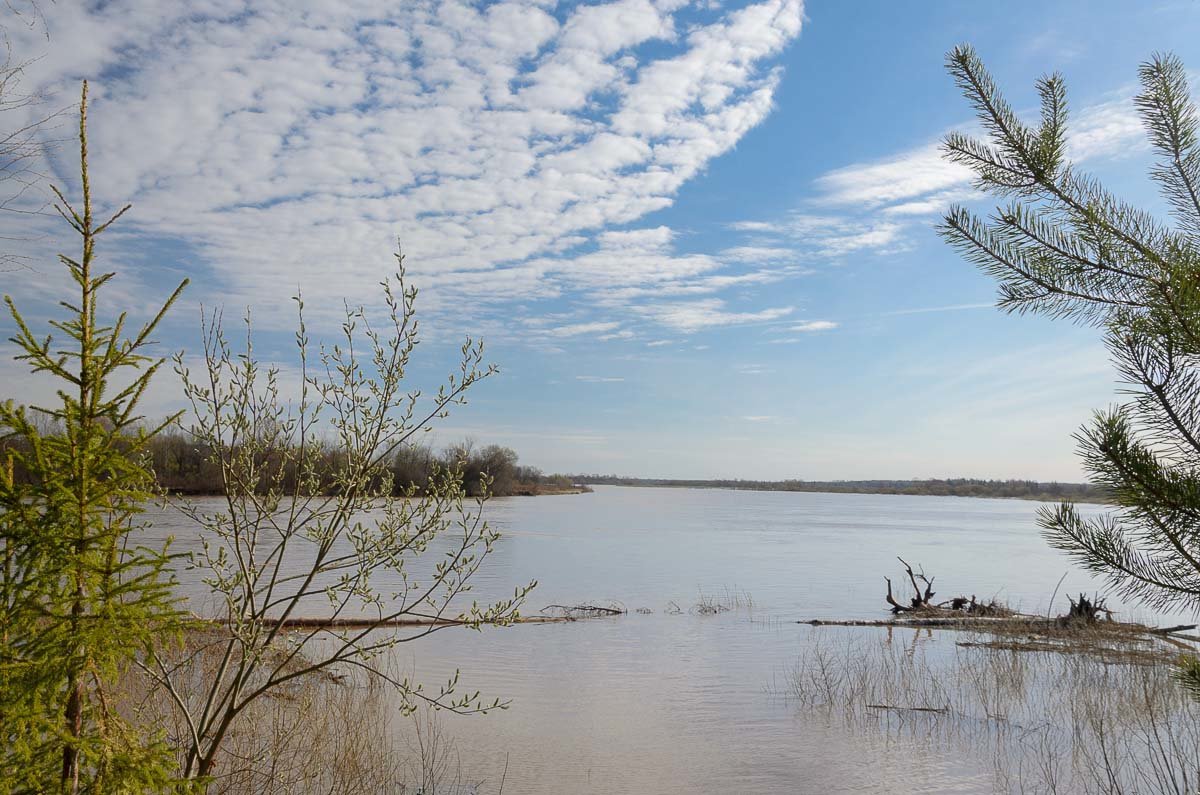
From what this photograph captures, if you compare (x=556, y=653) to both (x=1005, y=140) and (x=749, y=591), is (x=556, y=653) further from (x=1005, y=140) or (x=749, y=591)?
(x=1005, y=140)

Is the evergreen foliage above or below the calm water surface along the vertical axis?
above

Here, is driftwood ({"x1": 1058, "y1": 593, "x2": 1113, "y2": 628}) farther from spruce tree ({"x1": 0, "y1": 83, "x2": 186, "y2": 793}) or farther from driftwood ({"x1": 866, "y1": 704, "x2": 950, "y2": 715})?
spruce tree ({"x1": 0, "y1": 83, "x2": 186, "y2": 793})

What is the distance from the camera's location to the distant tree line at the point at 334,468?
4.93 meters

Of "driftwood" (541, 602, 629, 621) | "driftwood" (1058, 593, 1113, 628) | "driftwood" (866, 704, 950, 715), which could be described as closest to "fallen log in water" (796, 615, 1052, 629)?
"driftwood" (1058, 593, 1113, 628)

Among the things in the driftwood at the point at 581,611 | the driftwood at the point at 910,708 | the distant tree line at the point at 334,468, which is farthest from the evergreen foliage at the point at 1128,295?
the driftwood at the point at 581,611

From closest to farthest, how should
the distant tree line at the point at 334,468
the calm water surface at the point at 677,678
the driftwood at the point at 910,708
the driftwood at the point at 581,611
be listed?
the distant tree line at the point at 334,468, the calm water surface at the point at 677,678, the driftwood at the point at 910,708, the driftwood at the point at 581,611

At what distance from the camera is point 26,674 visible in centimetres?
253

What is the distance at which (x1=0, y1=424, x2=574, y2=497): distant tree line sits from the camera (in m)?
4.93

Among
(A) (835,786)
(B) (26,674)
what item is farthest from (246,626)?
(A) (835,786)

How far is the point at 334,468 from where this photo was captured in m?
5.35

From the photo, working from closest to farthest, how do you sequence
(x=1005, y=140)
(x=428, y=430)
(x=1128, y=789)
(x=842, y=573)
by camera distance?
(x=1005, y=140), (x=428, y=430), (x=1128, y=789), (x=842, y=573)

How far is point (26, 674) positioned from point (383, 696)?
813 centimetres

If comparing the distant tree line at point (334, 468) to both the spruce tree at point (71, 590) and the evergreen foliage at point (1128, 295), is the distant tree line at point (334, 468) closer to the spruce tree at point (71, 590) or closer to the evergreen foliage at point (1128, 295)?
the spruce tree at point (71, 590)

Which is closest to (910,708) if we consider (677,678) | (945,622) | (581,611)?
(677,678)
